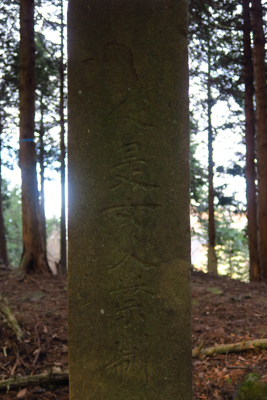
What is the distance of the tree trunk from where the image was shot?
7.85m

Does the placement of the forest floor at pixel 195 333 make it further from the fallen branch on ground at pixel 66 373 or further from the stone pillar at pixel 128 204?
the stone pillar at pixel 128 204

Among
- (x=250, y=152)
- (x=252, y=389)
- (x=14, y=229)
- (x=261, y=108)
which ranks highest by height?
(x=261, y=108)

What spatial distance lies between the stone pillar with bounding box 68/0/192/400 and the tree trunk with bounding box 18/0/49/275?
5.46 m

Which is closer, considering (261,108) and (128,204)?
(128,204)

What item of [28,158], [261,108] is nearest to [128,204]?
[28,158]

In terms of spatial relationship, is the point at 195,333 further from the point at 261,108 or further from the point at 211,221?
the point at 211,221

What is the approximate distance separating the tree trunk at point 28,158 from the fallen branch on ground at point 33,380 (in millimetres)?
4376

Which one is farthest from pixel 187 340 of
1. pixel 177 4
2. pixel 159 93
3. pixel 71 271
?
pixel 177 4

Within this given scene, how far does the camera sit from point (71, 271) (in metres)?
2.70

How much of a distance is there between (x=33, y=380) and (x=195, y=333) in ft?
7.58

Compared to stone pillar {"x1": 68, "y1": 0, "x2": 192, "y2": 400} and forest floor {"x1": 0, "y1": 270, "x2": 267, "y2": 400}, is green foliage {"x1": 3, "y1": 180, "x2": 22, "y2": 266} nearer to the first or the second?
forest floor {"x1": 0, "y1": 270, "x2": 267, "y2": 400}

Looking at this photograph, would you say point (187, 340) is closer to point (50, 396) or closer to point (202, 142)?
→ point (50, 396)

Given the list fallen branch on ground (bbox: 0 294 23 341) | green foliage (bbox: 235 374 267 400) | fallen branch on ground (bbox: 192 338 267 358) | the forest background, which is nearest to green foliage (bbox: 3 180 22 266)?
the forest background

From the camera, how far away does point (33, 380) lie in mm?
3547
